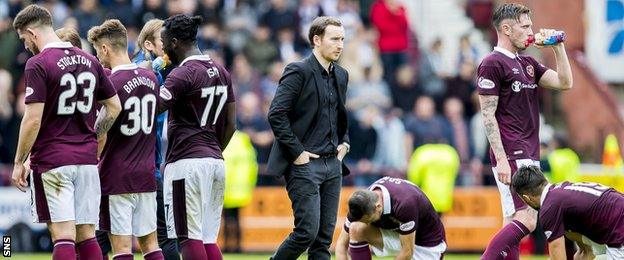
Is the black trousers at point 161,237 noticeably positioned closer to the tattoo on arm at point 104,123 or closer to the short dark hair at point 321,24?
the tattoo on arm at point 104,123

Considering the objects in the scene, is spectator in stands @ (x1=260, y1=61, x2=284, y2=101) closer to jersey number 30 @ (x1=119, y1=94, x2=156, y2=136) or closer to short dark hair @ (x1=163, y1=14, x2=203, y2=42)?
short dark hair @ (x1=163, y1=14, x2=203, y2=42)

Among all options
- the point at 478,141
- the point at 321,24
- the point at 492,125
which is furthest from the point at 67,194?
the point at 478,141

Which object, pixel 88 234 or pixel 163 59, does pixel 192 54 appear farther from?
pixel 88 234

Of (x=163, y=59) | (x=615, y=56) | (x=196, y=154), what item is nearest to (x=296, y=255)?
(x=196, y=154)

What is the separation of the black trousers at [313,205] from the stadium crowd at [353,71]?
8.71 meters

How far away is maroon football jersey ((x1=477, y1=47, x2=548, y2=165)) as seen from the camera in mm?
13461

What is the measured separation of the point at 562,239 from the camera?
12.5 meters

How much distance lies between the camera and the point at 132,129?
12.6 m

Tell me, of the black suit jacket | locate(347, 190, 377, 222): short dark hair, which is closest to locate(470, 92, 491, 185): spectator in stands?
the black suit jacket

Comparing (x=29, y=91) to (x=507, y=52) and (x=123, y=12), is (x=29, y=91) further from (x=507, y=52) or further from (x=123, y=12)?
(x=123, y=12)

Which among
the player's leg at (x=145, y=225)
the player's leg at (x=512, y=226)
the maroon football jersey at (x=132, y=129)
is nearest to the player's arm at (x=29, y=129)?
the maroon football jersey at (x=132, y=129)

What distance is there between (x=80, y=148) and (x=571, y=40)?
671 inches

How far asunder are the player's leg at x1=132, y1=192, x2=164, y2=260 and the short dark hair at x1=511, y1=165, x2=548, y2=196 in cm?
331

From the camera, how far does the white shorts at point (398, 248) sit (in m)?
13.9
